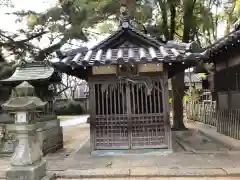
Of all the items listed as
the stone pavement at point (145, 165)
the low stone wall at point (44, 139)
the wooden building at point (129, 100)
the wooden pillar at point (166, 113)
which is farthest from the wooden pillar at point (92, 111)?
the wooden pillar at point (166, 113)

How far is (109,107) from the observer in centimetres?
1029

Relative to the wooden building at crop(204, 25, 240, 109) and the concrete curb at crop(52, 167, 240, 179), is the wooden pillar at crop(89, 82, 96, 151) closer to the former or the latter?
the concrete curb at crop(52, 167, 240, 179)

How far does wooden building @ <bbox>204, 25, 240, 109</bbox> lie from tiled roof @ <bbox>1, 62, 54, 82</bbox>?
5942 mm

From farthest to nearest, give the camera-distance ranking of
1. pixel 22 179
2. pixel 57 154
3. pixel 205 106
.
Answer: pixel 205 106, pixel 57 154, pixel 22 179

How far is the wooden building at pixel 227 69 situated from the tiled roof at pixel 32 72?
594cm

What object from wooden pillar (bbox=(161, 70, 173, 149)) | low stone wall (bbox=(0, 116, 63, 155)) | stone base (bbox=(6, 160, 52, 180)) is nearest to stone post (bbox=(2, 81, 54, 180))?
stone base (bbox=(6, 160, 52, 180))

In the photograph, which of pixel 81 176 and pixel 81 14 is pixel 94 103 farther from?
pixel 81 14

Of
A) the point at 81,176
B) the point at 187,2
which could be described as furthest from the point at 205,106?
the point at 81,176

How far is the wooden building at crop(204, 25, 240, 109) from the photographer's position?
11272mm

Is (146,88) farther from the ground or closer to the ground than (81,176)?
farther from the ground

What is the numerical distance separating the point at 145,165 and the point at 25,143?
3309mm

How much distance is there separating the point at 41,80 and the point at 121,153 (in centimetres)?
381

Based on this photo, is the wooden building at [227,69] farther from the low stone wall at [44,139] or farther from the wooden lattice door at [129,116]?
the low stone wall at [44,139]

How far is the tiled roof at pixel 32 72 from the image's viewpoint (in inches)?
412
